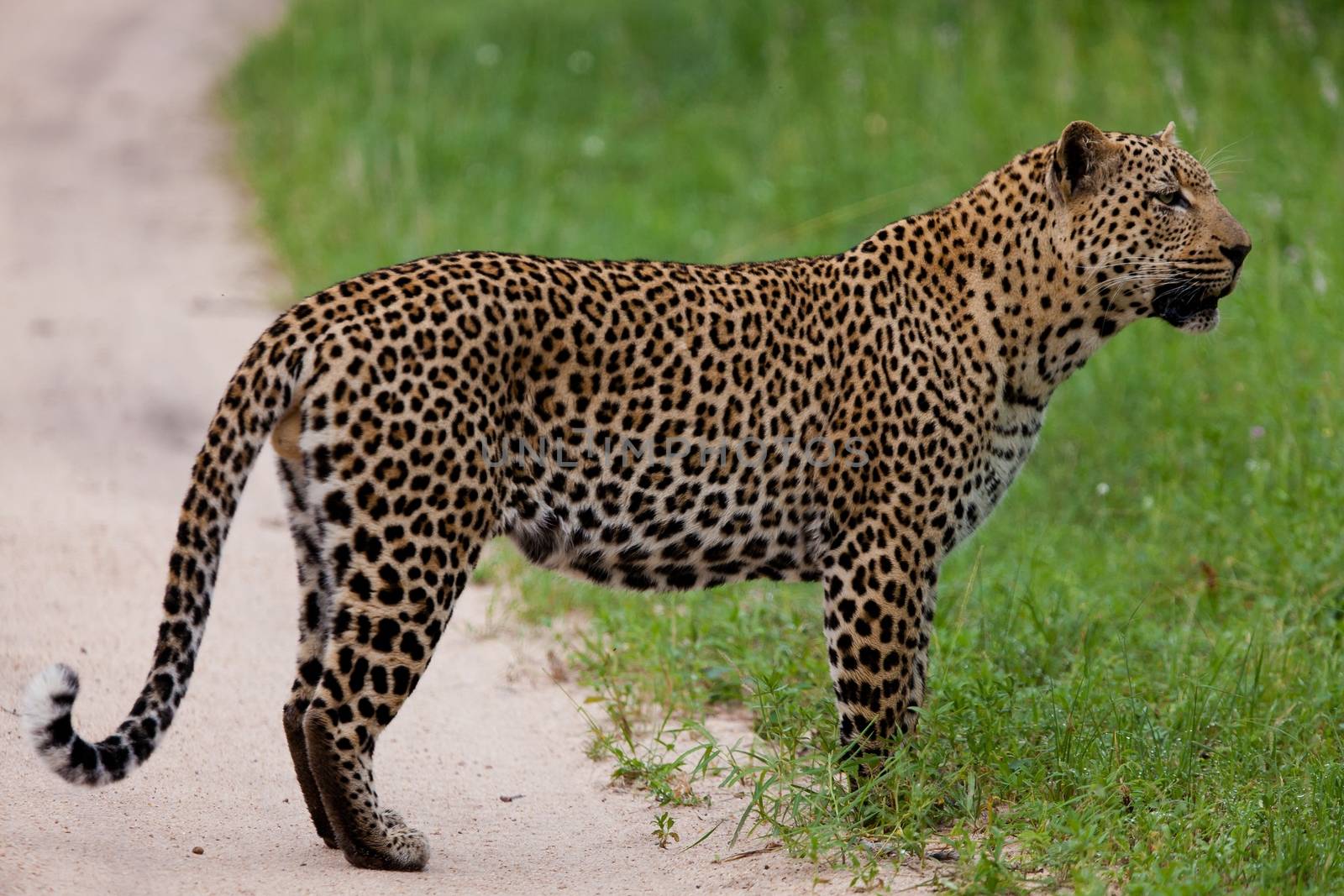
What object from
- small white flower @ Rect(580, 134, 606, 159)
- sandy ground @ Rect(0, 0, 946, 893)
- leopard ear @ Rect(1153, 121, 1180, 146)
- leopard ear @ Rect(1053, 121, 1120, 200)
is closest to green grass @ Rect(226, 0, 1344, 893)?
small white flower @ Rect(580, 134, 606, 159)

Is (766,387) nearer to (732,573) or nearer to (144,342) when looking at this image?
(732,573)

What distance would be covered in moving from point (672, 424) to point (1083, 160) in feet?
5.47

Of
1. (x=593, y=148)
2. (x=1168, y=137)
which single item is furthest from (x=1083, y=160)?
(x=593, y=148)

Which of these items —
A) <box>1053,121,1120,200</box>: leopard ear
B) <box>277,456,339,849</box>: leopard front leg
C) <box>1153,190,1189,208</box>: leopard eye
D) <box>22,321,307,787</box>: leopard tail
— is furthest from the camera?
<box>1153,190,1189,208</box>: leopard eye

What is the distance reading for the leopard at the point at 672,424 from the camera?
189 inches

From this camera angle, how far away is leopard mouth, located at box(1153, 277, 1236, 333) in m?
5.60

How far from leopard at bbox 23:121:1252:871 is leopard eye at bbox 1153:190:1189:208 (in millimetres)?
11

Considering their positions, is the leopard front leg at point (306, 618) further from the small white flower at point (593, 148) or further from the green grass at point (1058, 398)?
the small white flower at point (593, 148)

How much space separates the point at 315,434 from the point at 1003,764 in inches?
95.7

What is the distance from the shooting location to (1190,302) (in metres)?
5.65

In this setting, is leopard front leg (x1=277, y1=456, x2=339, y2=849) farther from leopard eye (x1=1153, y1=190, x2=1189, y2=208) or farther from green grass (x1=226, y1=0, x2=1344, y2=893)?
leopard eye (x1=1153, y1=190, x2=1189, y2=208)

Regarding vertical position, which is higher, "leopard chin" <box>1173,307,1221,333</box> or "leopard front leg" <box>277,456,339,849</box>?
"leopard chin" <box>1173,307,1221,333</box>

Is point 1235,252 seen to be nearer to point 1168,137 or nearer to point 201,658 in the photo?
point 1168,137

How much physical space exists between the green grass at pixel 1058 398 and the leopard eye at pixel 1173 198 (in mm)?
1660
